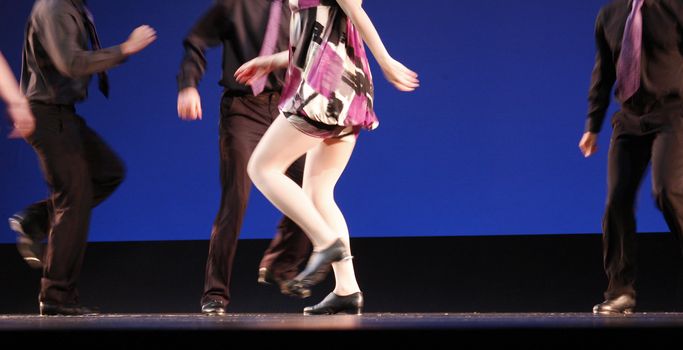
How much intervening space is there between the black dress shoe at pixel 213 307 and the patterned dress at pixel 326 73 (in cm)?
109

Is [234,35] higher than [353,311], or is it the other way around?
[234,35]

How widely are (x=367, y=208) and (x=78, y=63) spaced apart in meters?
1.93

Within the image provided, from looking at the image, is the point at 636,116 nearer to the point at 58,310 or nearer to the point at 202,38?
the point at 202,38

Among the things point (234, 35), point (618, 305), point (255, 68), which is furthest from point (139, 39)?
point (618, 305)

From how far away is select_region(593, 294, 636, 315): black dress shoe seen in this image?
3.46 m

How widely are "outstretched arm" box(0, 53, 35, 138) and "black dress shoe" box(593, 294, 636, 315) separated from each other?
82.6 inches

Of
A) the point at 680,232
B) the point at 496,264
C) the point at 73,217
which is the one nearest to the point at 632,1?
the point at 680,232

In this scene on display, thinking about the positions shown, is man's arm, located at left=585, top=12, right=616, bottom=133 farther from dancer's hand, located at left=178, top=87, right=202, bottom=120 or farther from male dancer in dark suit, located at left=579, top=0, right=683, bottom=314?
dancer's hand, located at left=178, top=87, right=202, bottom=120

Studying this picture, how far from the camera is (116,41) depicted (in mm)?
5301

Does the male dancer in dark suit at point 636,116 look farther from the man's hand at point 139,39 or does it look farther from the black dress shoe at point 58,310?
the black dress shoe at point 58,310

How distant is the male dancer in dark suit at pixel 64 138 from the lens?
Answer: 360 cm

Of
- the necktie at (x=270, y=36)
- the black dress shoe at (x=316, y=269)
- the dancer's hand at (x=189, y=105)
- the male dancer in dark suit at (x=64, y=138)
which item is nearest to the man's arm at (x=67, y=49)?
the male dancer in dark suit at (x=64, y=138)

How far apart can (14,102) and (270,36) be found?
3.39 ft

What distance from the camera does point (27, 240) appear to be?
3742 mm
